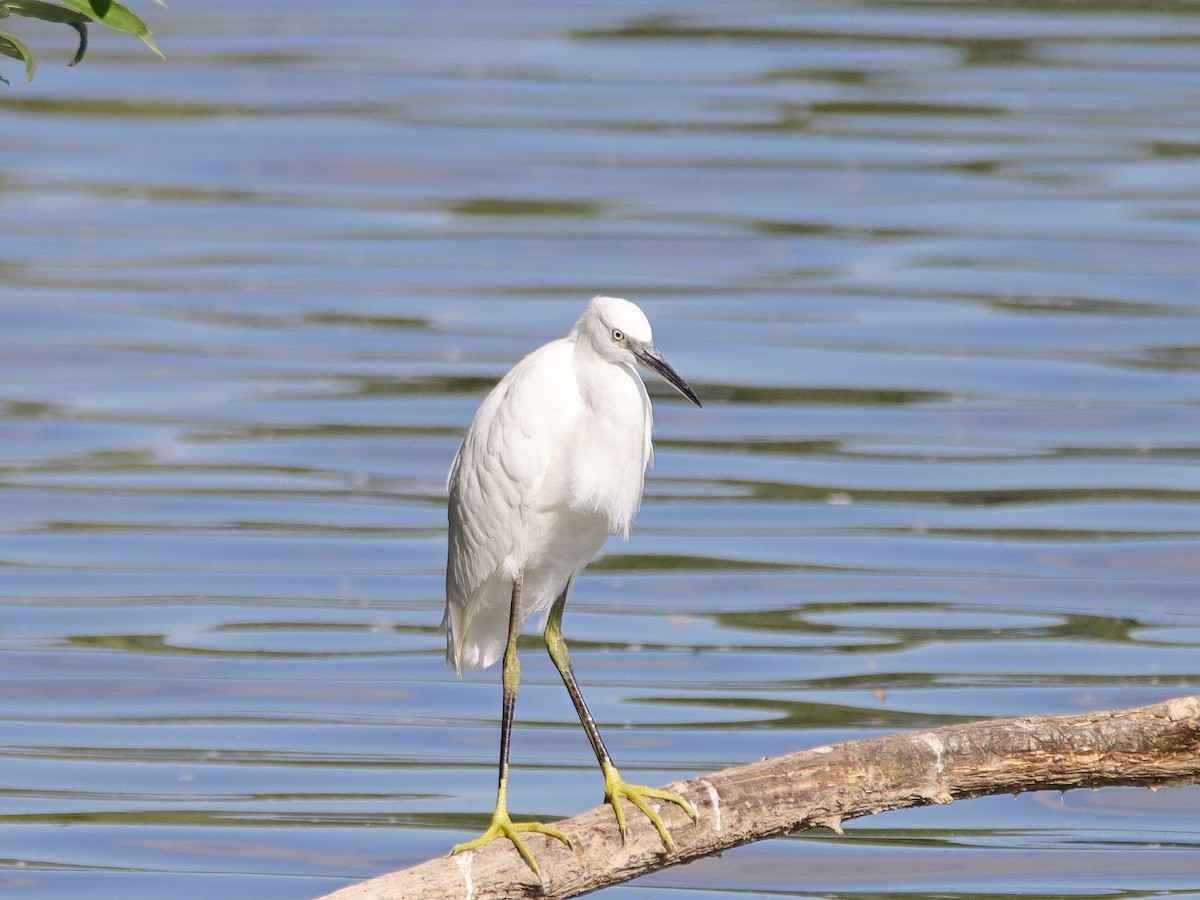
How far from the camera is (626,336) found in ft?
18.0

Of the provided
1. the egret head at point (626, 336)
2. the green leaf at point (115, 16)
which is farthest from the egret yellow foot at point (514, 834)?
the green leaf at point (115, 16)

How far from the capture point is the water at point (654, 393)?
27.8 feet

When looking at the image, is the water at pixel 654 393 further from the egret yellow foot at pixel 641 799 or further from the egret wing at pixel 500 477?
the egret yellow foot at pixel 641 799


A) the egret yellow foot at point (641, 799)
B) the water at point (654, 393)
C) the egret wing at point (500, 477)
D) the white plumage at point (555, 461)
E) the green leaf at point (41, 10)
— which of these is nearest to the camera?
the green leaf at point (41, 10)

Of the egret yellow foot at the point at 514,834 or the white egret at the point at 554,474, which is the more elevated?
the white egret at the point at 554,474

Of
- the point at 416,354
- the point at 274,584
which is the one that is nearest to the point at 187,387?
the point at 416,354

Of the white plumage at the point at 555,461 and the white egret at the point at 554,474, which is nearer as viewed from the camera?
the white egret at the point at 554,474

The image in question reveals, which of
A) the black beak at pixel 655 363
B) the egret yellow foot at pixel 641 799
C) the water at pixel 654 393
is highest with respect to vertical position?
the black beak at pixel 655 363

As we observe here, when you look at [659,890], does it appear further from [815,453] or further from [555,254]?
[555,254]

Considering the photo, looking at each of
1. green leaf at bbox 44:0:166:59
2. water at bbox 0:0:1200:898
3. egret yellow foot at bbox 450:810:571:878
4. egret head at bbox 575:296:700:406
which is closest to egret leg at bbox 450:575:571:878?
egret yellow foot at bbox 450:810:571:878

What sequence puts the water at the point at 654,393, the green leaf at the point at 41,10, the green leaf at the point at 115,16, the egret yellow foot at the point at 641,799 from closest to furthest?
the green leaf at the point at 115,16 < the green leaf at the point at 41,10 < the egret yellow foot at the point at 641,799 < the water at the point at 654,393

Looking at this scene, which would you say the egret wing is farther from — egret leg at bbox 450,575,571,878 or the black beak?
the black beak

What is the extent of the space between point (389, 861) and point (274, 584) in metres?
3.34

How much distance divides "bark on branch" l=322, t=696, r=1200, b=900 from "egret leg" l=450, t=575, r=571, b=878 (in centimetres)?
4
